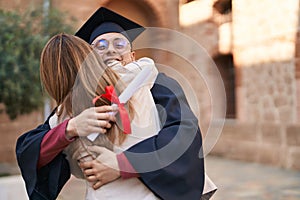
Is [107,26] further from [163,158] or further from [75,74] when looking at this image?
[163,158]

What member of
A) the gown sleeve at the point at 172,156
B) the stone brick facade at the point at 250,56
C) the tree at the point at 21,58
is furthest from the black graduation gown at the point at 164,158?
the stone brick facade at the point at 250,56

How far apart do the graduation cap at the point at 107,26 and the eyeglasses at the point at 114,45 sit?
2.0 inches

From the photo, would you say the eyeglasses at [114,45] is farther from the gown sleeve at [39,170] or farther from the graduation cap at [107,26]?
the gown sleeve at [39,170]

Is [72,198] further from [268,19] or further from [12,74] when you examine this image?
[268,19]

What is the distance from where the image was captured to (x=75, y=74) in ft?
3.55

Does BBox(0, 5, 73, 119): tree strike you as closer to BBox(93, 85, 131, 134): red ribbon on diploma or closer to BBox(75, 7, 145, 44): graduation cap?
BBox(75, 7, 145, 44): graduation cap

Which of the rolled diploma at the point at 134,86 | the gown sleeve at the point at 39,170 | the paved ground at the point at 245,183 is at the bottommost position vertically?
the paved ground at the point at 245,183

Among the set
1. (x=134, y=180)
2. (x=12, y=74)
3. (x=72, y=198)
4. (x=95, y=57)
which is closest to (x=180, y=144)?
(x=134, y=180)

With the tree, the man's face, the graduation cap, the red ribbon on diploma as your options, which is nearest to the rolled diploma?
the red ribbon on diploma

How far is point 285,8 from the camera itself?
19.9 ft

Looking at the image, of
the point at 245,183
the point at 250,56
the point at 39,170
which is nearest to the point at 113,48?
the point at 39,170

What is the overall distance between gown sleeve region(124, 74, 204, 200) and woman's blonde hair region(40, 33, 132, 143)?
8 centimetres

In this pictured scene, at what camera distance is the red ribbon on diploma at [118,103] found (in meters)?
1.01

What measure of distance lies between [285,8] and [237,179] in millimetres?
2525
